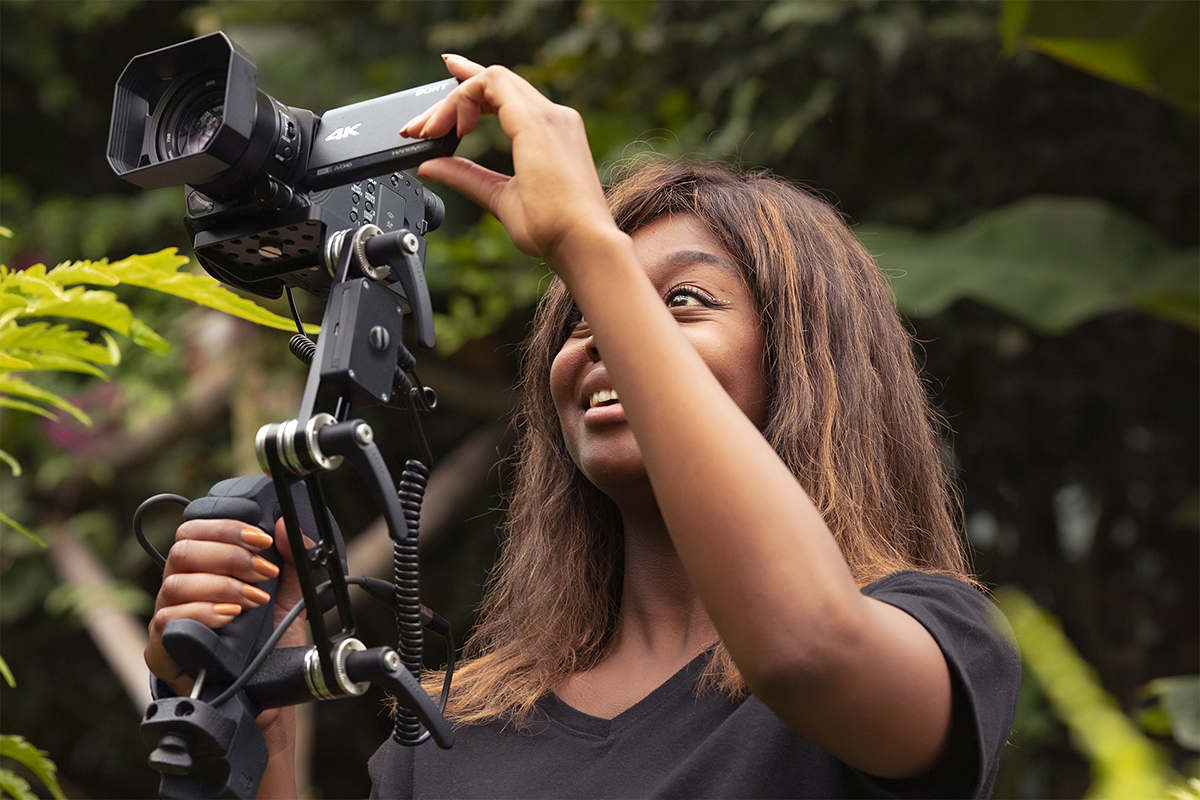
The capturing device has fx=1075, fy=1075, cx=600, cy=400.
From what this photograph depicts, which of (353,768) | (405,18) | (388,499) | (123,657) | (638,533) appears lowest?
(353,768)

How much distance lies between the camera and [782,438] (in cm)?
124

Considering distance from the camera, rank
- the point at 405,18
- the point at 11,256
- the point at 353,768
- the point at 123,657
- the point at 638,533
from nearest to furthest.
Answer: the point at 638,533
the point at 123,657
the point at 405,18
the point at 11,256
the point at 353,768

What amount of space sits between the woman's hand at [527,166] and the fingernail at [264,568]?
0.38 meters

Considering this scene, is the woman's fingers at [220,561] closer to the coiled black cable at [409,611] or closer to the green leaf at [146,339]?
the coiled black cable at [409,611]

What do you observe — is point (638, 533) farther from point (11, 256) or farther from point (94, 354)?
point (11, 256)

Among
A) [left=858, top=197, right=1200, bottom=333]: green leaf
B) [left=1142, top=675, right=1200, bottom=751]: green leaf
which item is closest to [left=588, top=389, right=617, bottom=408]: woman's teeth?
[left=1142, top=675, right=1200, bottom=751]: green leaf

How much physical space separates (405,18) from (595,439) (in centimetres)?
299

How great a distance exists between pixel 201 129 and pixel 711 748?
0.79 metres

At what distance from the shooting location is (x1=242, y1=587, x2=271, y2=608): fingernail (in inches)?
38.6

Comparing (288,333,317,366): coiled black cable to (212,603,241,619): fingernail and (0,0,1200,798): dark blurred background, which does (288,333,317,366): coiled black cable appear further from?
(0,0,1200,798): dark blurred background

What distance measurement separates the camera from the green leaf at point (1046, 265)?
9.45 feet

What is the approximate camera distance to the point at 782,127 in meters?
3.12

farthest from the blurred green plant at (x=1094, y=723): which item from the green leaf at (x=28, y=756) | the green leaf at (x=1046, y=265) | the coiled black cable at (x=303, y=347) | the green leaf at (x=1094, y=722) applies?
the green leaf at (x=1046, y=265)

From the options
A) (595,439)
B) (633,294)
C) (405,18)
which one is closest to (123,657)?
(405,18)
